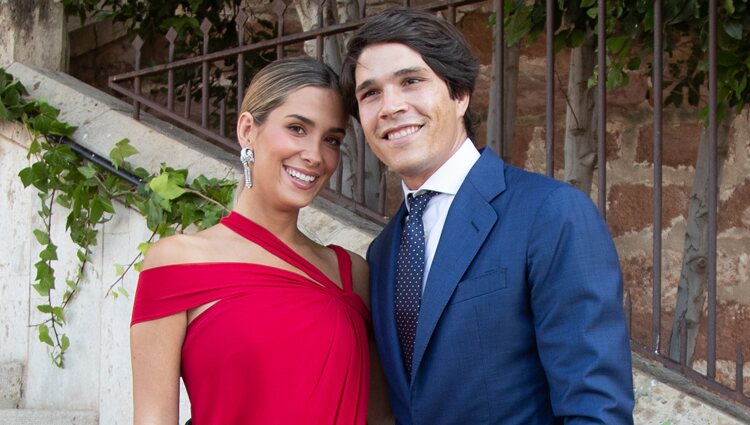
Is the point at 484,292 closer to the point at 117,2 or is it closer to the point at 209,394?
the point at 209,394

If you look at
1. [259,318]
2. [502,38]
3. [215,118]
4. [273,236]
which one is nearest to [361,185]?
[502,38]

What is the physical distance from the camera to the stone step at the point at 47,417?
3848 millimetres

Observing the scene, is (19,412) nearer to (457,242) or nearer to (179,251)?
(179,251)

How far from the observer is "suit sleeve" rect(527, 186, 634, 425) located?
1829mm

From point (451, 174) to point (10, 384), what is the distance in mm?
2534

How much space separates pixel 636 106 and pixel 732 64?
155 centimetres

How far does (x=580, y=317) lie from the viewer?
1843 mm

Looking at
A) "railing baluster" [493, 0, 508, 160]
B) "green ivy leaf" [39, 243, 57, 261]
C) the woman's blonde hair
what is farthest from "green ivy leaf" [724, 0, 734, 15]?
"green ivy leaf" [39, 243, 57, 261]

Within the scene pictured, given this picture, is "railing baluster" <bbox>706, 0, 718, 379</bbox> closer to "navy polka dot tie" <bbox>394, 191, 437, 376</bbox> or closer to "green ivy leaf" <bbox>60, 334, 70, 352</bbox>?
"navy polka dot tie" <bbox>394, 191, 437, 376</bbox>

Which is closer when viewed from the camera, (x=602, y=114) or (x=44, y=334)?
(x=602, y=114)

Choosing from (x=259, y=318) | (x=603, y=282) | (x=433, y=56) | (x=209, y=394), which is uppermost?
(x=433, y=56)

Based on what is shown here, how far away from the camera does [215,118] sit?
5488 mm

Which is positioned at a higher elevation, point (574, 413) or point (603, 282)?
point (603, 282)

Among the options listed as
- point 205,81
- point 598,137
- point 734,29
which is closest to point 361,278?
point 598,137
